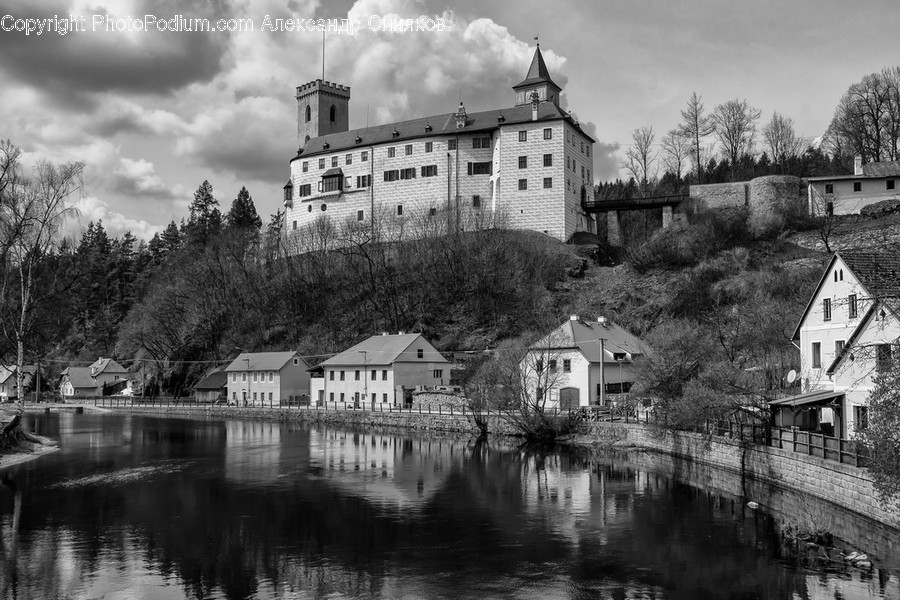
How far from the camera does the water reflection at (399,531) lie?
1762 cm

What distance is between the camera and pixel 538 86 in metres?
84.2

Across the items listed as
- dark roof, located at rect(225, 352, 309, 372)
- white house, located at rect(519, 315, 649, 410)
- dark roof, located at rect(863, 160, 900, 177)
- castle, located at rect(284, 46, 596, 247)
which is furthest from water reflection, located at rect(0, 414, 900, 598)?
castle, located at rect(284, 46, 596, 247)

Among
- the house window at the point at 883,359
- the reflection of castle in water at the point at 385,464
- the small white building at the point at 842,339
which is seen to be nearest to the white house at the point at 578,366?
the reflection of castle in water at the point at 385,464

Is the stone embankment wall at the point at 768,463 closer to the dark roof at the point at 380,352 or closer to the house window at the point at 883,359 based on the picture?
the house window at the point at 883,359

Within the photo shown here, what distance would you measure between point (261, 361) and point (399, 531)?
53.3m

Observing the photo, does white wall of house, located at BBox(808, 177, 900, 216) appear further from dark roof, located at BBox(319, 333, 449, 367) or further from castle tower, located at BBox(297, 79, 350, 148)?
castle tower, located at BBox(297, 79, 350, 148)

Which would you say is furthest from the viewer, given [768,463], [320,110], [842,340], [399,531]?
[320,110]

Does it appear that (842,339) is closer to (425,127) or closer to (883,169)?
(883,169)

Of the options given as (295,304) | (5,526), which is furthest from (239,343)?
(5,526)

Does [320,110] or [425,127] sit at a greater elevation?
[320,110]

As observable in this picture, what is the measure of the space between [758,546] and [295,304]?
66.8 m

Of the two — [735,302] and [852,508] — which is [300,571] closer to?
[852,508]

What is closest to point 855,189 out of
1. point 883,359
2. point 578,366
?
point 578,366

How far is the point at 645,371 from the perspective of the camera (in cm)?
3775
